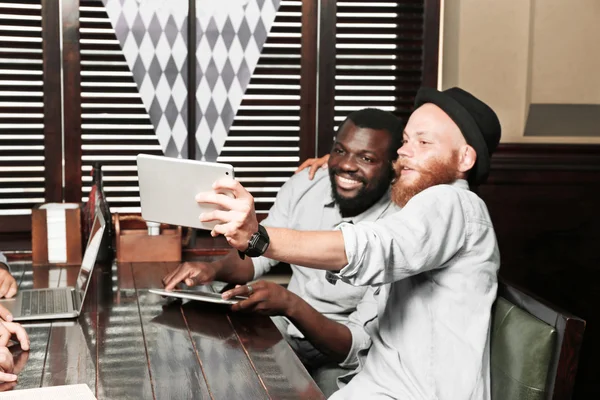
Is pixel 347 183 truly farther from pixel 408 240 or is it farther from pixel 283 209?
→ pixel 408 240

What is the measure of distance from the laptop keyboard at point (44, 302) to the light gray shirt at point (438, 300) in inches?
33.9

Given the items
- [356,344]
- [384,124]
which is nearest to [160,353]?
[356,344]

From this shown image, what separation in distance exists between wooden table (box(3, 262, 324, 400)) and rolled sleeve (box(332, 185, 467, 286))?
0.94ft

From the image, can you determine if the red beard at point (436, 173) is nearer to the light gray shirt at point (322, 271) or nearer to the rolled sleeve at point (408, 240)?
the rolled sleeve at point (408, 240)

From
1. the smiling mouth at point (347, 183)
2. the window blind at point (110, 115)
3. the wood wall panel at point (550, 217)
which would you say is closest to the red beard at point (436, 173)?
the smiling mouth at point (347, 183)

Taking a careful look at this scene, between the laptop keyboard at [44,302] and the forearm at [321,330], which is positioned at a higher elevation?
the laptop keyboard at [44,302]

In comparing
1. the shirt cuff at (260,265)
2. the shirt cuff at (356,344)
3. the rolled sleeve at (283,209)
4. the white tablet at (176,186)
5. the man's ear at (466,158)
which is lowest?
the shirt cuff at (356,344)

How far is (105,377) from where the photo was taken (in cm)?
164

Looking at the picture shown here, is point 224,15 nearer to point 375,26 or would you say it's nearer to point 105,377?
point 375,26

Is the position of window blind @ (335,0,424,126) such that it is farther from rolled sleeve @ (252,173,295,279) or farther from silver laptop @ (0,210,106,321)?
silver laptop @ (0,210,106,321)

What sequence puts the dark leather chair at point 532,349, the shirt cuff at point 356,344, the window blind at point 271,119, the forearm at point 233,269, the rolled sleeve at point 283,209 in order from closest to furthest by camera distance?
the dark leather chair at point 532,349 < the shirt cuff at point 356,344 < the forearm at point 233,269 < the rolled sleeve at point 283,209 < the window blind at point 271,119

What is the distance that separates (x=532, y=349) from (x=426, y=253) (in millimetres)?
299

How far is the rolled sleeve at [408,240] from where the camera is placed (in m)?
1.61

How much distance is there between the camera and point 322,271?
264 cm
